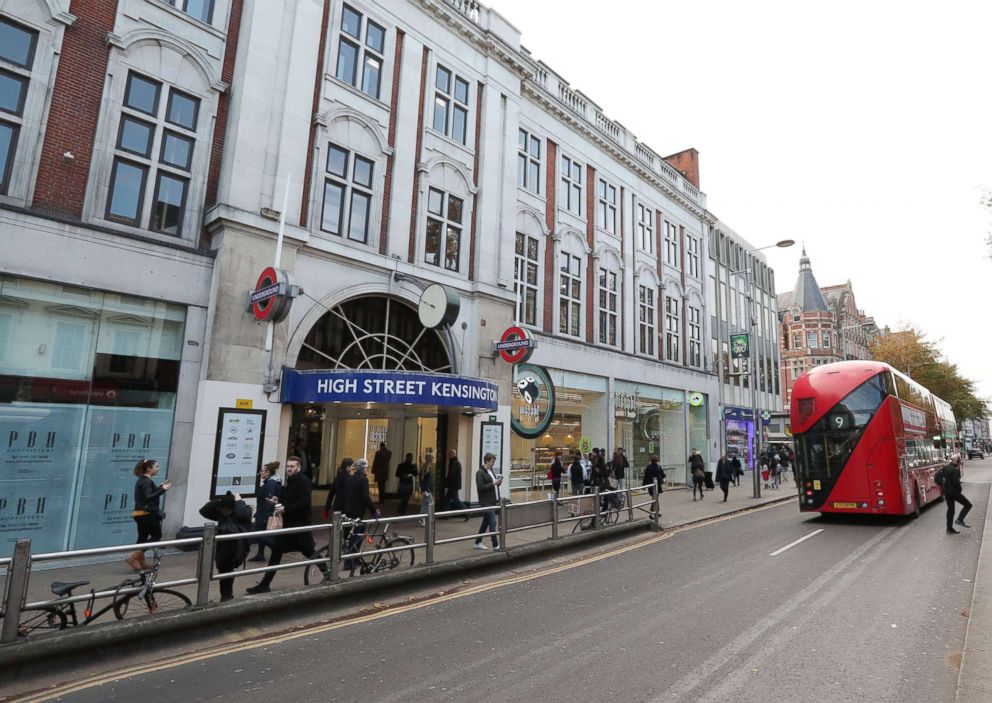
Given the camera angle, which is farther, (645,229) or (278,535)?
(645,229)

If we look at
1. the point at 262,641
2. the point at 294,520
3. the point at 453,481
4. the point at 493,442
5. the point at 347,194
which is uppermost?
the point at 347,194

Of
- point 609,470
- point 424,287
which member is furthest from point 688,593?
point 609,470

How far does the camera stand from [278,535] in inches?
277

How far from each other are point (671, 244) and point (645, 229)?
263cm

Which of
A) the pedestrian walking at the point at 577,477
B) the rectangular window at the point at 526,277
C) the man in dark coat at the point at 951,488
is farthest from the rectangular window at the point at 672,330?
the man in dark coat at the point at 951,488

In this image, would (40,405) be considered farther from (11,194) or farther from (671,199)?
(671,199)

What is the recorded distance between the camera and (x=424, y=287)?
51.3ft

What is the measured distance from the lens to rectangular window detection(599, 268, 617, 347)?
23.7 meters

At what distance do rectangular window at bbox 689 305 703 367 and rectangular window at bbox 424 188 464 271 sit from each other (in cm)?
1710

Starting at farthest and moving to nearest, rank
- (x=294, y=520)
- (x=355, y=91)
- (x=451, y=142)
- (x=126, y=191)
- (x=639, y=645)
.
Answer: (x=451, y=142) → (x=355, y=91) → (x=126, y=191) → (x=294, y=520) → (x=639, y=645)

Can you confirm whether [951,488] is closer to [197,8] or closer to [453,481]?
Answer: [453,481]

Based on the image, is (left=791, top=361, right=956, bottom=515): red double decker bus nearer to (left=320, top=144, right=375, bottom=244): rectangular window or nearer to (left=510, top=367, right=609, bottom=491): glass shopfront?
(left=510, top=367, right=609, bottom=491): glass shopfront

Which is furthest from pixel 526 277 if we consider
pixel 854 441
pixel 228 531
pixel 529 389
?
pixel 228 531

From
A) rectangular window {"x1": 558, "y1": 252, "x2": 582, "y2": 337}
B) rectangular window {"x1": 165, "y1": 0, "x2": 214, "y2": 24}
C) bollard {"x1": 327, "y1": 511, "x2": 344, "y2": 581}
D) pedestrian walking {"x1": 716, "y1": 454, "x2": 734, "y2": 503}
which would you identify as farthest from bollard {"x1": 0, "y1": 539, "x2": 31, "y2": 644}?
pedestrian walking {"x1": 716, "y1": 454, "x2": 734, "y2": 503}
